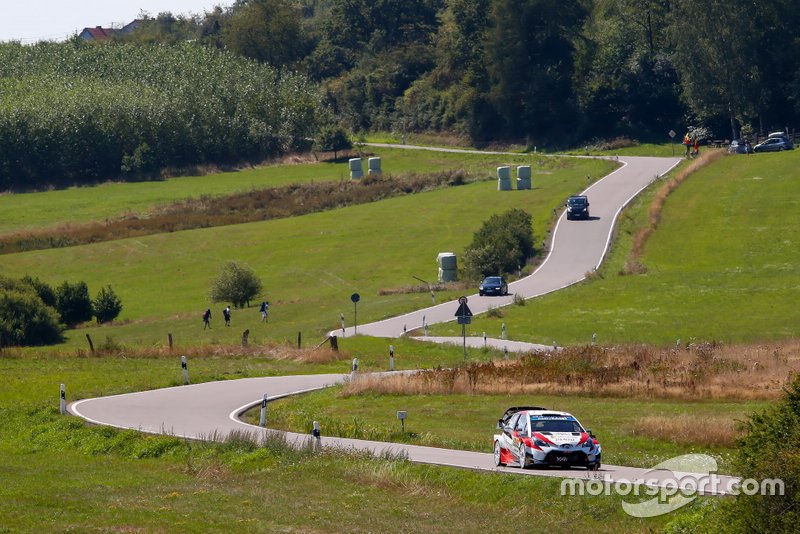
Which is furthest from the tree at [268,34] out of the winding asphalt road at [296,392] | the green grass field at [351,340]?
the winding asphalt road at [296,392]

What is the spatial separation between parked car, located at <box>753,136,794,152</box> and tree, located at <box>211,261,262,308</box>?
166 ft

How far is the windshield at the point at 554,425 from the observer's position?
80.9 feet

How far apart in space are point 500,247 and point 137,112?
74374 millimetres

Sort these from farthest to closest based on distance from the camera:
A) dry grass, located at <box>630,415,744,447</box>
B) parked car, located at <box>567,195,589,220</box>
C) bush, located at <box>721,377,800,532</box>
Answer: parked car, located at <box>567,195,589,220</box>, dry grass, located at <box>630,415,744,447</box>, bush, located at <box>721,377,800,532</box>

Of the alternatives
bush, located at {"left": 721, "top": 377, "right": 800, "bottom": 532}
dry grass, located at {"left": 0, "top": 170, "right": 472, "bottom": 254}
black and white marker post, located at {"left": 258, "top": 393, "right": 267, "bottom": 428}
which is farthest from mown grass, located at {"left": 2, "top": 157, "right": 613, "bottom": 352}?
bush, located at {"left": 721, "top": 377, "right": 800, "bottom": 532}

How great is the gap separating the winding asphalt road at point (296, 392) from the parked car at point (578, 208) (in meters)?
7.88

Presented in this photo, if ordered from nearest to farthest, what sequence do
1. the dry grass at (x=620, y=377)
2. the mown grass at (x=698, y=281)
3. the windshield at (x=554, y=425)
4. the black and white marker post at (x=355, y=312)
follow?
the windshield at (x=554, y=425) → the dry grass at (x=620, y=377) → the mown grass at (x=698, y=281) → the black and white marker post at (x=355, y=312)

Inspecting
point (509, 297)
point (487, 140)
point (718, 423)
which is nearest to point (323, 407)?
point (718, 423)

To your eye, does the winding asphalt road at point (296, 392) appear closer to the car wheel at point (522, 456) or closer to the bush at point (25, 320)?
the car wheel at point (522, 456)

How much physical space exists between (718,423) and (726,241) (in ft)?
158

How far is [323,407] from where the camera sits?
118 ft

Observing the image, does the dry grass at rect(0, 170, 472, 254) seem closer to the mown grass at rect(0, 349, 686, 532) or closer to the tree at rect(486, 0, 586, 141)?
the tree at rect(486, 0, 586, 141)

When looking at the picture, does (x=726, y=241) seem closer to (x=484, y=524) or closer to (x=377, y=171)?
(x=377, y=171)

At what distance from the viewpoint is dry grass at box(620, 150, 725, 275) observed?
70.4 metres
